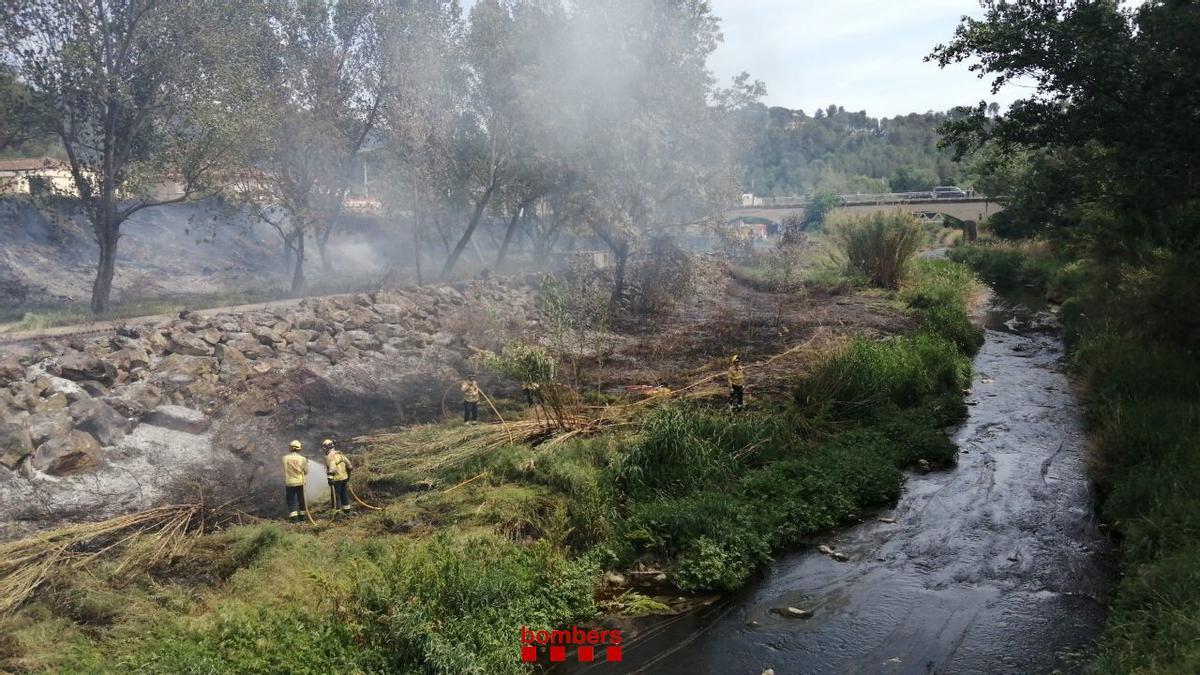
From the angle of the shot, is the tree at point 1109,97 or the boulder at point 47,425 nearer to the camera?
the tree at point 1109,97

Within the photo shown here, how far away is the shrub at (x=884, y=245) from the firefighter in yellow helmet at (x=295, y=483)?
2544cm

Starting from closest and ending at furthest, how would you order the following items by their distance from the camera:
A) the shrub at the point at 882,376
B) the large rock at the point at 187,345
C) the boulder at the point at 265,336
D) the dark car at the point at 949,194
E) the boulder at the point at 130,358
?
the boulder at the point at 130,358 → the shrub at the point at 882,376 → the large rock at the point at 187,345 → the boulder at the point at 265,336 → the dark car at the point at 949,194

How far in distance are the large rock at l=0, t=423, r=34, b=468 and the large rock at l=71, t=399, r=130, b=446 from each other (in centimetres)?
81

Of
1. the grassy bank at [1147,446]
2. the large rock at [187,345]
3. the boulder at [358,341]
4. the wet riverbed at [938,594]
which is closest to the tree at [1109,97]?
the grassy bank at [1147,446]

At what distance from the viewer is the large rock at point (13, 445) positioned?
34.1 ft

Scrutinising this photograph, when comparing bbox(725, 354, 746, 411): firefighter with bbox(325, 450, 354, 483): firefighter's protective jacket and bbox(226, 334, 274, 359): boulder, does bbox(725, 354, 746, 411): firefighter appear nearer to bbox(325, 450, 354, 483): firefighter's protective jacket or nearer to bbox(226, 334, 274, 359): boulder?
bbox(325, 450, 354, 483): firefighter's protective jacket

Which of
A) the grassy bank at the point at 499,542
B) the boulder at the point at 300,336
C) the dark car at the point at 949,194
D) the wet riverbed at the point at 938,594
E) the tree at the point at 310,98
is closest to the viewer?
the grassy bank at the point at 499,542

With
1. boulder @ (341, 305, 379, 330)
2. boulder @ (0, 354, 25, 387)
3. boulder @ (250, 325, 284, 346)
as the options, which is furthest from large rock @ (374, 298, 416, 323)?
boulder @ (0, 354, 25, 387)

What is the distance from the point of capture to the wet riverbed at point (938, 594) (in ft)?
24.4

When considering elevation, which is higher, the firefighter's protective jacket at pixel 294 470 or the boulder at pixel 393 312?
the boulder at pixel 393 312

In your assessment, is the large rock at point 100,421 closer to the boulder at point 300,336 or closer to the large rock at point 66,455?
the large rock at point 66,455

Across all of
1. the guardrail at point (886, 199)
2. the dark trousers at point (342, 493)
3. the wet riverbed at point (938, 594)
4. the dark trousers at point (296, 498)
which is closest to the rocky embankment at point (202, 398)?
the dark trousers at point (296, 498)

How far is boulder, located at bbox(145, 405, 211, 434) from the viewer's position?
1264cm

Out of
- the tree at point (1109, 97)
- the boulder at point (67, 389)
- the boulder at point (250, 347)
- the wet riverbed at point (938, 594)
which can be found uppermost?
the tree at point (1109, 97)
